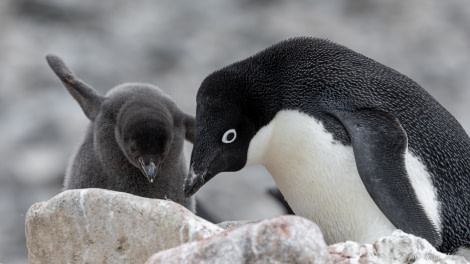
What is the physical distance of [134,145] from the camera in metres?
3.16

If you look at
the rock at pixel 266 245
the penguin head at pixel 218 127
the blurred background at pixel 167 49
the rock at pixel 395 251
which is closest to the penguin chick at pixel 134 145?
the penguin head at pixel 218 127

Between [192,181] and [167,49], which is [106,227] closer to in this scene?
[192,181]

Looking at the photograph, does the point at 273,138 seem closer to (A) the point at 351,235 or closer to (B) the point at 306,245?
(A) the point at 351,235

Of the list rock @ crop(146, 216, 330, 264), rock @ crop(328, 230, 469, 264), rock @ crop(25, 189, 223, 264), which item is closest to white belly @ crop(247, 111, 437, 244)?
rock @ crop(328, 230, 469, 264)

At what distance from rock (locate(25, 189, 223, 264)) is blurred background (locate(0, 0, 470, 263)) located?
3441 mm

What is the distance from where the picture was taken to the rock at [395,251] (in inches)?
84.4

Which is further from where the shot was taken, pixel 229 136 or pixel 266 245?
pixel 229 136

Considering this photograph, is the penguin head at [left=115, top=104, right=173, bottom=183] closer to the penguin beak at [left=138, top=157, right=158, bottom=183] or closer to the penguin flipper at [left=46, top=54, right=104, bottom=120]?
the penguin beak at [left=138, top=157, right=158, bottom=183]

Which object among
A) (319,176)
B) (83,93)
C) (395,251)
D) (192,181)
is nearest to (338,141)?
(319,176)

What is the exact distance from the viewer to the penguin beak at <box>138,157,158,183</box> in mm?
3107

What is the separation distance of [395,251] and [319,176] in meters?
0.61

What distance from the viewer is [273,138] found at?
285 cm

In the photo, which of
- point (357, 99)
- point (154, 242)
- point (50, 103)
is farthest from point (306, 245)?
point (50, 103)

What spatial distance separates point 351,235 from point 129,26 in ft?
18.3
